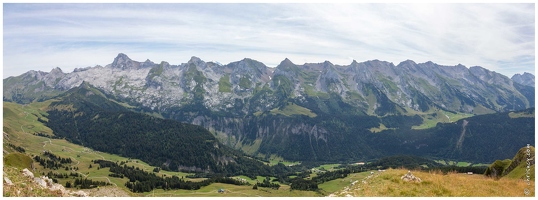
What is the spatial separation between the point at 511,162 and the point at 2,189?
55078mm

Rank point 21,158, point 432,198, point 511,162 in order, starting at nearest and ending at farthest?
point 432,198 → point 511,162 → point 21,158

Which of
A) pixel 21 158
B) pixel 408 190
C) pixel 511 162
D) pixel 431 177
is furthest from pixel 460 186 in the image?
pixel 21 158

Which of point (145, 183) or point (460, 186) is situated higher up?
point (460, 186)

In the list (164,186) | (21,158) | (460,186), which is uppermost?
(460,186)

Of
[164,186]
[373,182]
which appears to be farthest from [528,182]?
[164,186]

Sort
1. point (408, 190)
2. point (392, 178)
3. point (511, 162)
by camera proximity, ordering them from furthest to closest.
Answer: point (511, 162)
point (392, 178)
point (408, 190)

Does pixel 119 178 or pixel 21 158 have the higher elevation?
pixel 21 158

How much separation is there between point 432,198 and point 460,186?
5146 millimetres

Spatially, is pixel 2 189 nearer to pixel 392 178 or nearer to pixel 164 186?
pixel 392 178

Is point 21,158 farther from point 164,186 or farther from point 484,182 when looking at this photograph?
point 164,186

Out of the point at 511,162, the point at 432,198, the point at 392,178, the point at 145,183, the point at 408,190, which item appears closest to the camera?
the point at 432,198

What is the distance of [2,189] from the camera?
27.5 m

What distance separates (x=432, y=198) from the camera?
2730cm

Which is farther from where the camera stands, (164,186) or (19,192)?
(164,186)
